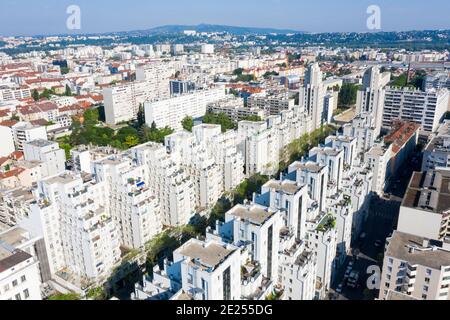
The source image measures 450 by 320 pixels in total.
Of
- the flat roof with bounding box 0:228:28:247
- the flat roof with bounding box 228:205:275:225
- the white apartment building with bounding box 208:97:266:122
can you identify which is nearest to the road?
the flat roof with bounding box 228:205:275:225

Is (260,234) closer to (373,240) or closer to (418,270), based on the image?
(418,270)

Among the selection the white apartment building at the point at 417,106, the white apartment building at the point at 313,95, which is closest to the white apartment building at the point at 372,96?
the white apartment building at the point at 417,106

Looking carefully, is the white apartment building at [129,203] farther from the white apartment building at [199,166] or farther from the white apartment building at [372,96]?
the white apartment building at [372,96]

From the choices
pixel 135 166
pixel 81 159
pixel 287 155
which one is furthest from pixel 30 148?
pixel 287 155

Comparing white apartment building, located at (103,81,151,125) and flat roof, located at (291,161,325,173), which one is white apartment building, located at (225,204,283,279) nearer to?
flat roof, located at (291,161,325,173)
